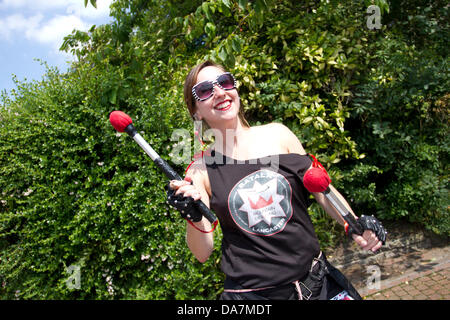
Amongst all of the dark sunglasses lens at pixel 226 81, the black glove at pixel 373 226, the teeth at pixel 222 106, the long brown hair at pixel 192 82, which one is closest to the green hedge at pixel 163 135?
the long brown hair at pixel 192 82

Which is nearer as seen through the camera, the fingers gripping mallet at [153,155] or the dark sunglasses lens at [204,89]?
the fingers gripping mallet at [153,155]

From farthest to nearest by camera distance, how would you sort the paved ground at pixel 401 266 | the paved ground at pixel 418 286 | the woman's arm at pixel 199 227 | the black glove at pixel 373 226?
the paved ground at pixel 401 266 < the paved ground at pixel 418 286 < the woman's arm at pixel 199 227 < the black glove at pixel 373 226

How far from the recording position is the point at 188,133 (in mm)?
3465

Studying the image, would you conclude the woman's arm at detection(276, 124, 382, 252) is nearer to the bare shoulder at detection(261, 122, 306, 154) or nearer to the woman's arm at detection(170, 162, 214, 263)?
the bare shoulder at detection(261, 122, 306, 154)

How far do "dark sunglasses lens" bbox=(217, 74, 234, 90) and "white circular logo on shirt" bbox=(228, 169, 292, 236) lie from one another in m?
0.53

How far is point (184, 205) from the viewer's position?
151 centimetres

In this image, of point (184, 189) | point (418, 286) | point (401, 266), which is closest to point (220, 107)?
point (184, 189)

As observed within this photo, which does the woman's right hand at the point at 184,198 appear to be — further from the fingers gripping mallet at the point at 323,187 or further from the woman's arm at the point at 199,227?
the fingers gripping mallet at the point at 323,187

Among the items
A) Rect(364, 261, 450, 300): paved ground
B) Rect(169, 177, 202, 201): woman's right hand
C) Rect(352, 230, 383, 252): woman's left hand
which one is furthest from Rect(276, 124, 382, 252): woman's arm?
Rect(364, 261, 450, 300): paved ground

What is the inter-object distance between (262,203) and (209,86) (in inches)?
27.7

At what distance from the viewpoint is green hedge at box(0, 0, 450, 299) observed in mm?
3098

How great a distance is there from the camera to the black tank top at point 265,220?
161 cm

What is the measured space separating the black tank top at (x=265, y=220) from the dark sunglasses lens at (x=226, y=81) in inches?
17.4

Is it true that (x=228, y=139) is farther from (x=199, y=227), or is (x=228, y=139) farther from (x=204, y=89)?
(x=199, y=227)
